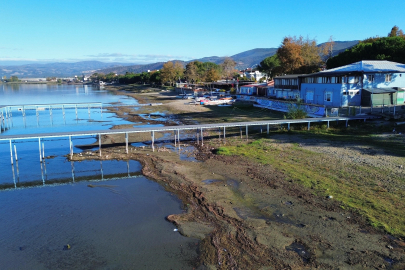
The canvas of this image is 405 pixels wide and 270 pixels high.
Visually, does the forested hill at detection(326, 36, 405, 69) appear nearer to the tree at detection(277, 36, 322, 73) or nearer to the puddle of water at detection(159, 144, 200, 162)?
the tree at detection(277, 36, 322, 73)

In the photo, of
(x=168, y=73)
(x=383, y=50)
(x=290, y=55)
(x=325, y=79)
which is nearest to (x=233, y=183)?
(x=325, y=79)

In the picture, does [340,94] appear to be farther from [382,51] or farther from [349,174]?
[349,174]

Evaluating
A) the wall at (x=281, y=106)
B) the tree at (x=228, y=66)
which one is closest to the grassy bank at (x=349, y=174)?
the wall at (x=281, y=106)

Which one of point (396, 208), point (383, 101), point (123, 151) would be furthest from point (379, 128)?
point (123, 151)

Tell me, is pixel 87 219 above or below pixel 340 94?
below

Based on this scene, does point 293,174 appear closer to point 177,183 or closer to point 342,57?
point 177,183
